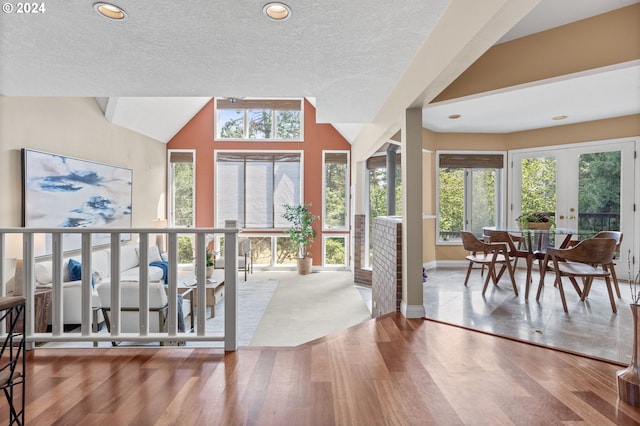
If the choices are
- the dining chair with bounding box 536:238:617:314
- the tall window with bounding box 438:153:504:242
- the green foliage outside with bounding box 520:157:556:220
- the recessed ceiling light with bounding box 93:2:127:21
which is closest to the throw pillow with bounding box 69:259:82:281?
the recessed ceiling light with bounding box 93:2:127:21

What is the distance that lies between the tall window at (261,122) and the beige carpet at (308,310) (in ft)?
10.5

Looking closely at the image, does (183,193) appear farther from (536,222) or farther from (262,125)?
(536,222)

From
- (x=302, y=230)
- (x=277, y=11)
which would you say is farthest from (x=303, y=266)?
(x=277, y=11)

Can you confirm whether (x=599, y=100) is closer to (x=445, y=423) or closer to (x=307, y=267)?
(x=445, y=423)

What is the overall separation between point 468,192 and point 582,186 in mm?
1684

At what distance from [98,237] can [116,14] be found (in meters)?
4.15

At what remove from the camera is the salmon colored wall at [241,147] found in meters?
7.43

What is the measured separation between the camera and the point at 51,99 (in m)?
4.34

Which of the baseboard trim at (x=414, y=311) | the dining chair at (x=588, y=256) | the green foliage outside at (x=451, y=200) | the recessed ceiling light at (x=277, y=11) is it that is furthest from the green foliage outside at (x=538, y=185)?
the recessed ceiling light at (x=277, y=11)

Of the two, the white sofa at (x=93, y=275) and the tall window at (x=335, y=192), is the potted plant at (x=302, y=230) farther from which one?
the white sofa at (x=93, y=275)

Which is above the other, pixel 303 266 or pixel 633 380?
pixel 633 380

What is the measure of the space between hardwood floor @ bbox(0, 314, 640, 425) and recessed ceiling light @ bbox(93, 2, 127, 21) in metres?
2.22

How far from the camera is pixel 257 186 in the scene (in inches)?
297

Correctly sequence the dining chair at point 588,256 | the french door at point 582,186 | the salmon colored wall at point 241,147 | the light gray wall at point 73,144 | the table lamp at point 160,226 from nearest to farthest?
the dining chair at point 588,256
the light gray wall at point 73,144
the french door at point 582,186
the table lamp at point 160,226
the salmon colored wall at point 241,147
